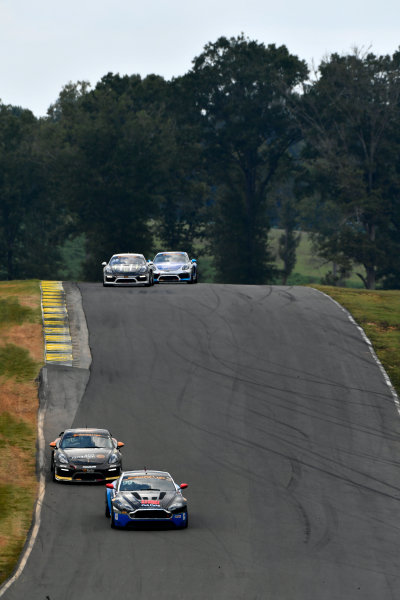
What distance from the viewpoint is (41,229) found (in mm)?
98500

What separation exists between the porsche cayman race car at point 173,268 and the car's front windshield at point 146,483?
93.6 feet

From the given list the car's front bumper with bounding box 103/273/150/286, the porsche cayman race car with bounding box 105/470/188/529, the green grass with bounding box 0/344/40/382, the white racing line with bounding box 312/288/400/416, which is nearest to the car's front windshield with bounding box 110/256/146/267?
the car's front bumper with bounding box 103/273/150/286

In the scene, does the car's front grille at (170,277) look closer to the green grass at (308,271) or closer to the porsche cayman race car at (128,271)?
the porsche cayman race car at (128,271)

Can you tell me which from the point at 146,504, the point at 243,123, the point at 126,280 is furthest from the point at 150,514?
the point at 243,123

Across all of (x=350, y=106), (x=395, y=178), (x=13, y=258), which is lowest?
(x=13, y=258)

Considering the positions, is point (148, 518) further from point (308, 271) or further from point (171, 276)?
point (308, 271)

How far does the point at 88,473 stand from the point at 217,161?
72581 millimetres

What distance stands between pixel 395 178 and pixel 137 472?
67.5 m

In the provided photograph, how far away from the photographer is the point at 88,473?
83.9 ft

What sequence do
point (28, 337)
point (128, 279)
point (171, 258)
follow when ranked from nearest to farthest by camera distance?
point (28, 337) < point (128, 279) < point (171, 258)

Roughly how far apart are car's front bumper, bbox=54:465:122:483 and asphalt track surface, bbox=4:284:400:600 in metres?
0.32

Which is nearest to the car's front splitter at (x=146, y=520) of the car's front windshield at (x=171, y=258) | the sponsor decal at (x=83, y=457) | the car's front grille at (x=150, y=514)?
the car's front grille at (x=150, y=514)

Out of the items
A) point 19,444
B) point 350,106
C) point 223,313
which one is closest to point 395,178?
point 350,106

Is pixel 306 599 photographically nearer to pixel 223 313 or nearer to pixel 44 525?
pixel 44 525
